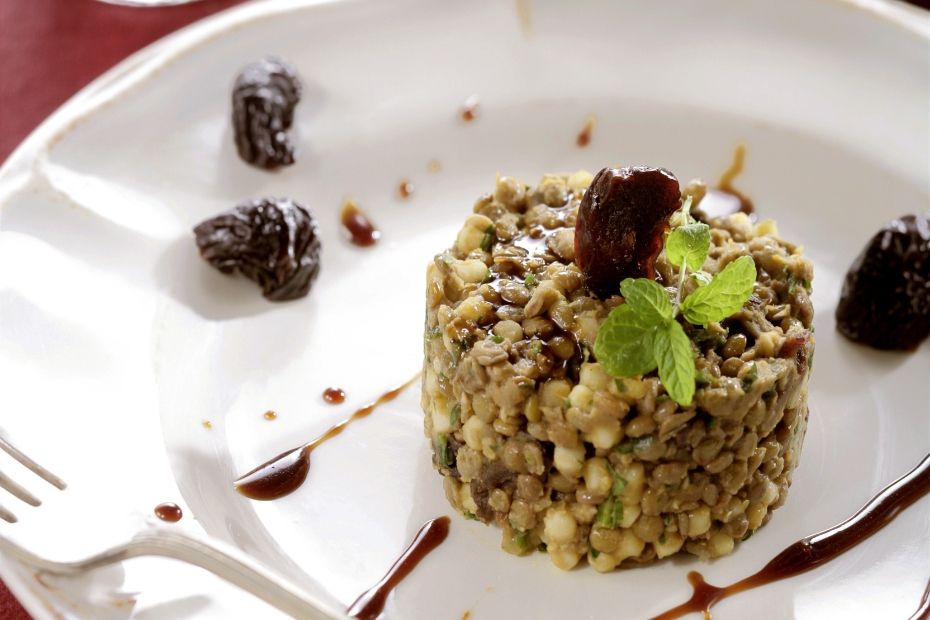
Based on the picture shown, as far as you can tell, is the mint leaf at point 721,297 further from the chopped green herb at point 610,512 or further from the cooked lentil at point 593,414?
the chopped green herb at point 610,512

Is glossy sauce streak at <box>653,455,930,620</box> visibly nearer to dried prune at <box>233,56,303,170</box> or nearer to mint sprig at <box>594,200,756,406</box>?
mint sprig at <box>594,200,756,406</box>

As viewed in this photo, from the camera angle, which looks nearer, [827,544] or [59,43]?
[827,544]

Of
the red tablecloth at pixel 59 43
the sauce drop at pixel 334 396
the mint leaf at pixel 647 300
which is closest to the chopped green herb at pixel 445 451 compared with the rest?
the sauce drop at pixel 334 396

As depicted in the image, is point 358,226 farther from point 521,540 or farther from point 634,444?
point 634,444

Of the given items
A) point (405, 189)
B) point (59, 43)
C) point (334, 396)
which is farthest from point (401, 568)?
point (59, 43)

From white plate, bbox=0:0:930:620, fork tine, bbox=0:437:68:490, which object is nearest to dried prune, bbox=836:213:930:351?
white plate, bbox=0:0:930:620

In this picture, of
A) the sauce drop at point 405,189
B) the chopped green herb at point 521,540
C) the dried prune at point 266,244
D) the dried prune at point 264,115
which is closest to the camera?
the chopped green herb at point 521,540
